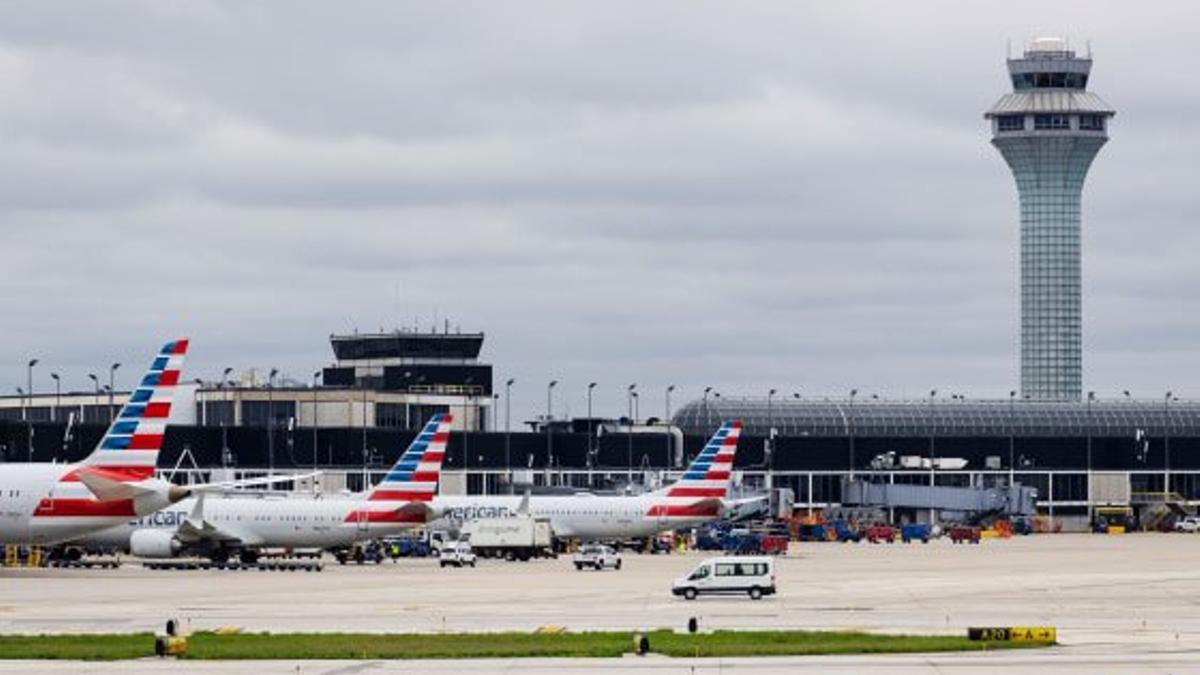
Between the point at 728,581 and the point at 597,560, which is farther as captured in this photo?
the point at 597,560

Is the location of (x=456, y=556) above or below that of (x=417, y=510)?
below

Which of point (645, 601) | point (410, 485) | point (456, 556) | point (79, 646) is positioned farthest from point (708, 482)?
point (79, 646)

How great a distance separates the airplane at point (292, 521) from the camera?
14150 centimetres

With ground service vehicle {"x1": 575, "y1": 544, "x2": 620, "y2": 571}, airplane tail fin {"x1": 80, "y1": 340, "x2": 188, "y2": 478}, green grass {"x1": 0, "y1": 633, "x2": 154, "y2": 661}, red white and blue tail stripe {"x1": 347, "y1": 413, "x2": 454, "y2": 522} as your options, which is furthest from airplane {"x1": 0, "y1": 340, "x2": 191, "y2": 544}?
green grass {"x1": 0, "y1": 633, "x2": 154, "y2": 661}

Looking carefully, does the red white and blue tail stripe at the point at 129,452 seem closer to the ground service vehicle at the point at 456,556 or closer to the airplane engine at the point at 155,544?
the airplane engine at the point at 155,544

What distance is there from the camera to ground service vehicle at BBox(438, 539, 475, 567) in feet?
478

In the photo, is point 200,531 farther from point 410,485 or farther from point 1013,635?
point 1013,635

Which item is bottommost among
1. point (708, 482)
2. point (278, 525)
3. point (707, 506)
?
point (278, 525)

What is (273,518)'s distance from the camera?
144 metres

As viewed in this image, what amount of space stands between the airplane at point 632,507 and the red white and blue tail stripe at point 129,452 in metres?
49.3

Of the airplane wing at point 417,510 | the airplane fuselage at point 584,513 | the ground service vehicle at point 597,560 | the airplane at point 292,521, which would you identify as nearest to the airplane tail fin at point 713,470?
the airplane fuselage at point 584,513

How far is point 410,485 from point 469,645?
67.7 m

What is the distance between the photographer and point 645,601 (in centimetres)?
10281

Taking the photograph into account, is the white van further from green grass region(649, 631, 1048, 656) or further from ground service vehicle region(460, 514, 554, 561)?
ground service vehicle region(460, 514, 554, 561)
